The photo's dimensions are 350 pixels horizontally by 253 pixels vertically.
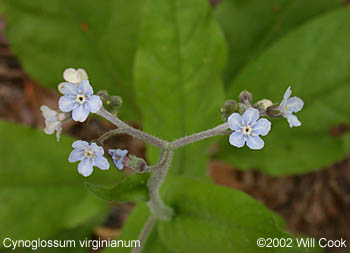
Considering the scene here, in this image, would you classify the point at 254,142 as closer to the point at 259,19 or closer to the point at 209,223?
the point at 209,223

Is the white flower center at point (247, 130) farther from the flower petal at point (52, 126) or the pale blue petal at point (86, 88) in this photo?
the flower petal at point (52, 126)

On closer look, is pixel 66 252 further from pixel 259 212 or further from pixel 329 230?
pixel 329 230

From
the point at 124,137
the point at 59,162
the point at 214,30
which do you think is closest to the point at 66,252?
the point at 59,162

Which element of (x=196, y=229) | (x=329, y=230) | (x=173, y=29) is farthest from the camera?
(x=329, y=230)

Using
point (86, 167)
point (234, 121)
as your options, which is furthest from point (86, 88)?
point (234, 121)

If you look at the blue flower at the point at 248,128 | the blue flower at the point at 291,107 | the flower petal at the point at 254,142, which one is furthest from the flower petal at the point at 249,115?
the blue flower at the point at 291,107

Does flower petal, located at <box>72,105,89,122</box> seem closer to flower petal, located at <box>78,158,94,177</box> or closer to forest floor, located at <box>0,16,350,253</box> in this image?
flower petal, located at <box>78,158,94,177</box>
